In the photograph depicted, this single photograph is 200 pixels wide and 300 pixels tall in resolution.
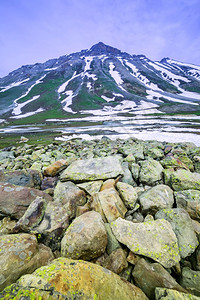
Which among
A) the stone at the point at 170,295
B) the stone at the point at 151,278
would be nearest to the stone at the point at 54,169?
the stone at the point at 151,278

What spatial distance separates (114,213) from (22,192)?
4163 mm

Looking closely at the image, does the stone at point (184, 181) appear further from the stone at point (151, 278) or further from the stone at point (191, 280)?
the stone at point (151, 278)

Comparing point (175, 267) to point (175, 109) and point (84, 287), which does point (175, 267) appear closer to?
point (84, 287)

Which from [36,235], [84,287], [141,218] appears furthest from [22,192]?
[141,218]

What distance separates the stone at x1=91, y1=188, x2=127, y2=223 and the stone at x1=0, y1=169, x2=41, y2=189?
12.9 feet

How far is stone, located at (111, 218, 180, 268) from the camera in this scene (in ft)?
14.7

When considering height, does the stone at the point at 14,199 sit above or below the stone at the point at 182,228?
above

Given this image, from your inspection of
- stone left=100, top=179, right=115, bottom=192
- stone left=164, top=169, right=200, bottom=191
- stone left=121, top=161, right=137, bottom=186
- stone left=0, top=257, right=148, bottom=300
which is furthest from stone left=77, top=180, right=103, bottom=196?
stone left=164, top=169, right=200, bottom=191

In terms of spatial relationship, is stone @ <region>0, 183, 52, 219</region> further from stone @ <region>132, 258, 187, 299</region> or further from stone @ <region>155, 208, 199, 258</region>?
stone @ <region>155, 208, 199, 258</region>

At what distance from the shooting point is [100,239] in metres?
4.57

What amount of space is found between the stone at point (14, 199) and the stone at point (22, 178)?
115 cm

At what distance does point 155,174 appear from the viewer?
8.27 metres

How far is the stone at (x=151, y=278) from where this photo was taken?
3.91 meters

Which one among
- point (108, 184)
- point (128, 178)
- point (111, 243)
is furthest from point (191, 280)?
point (128, 178)
